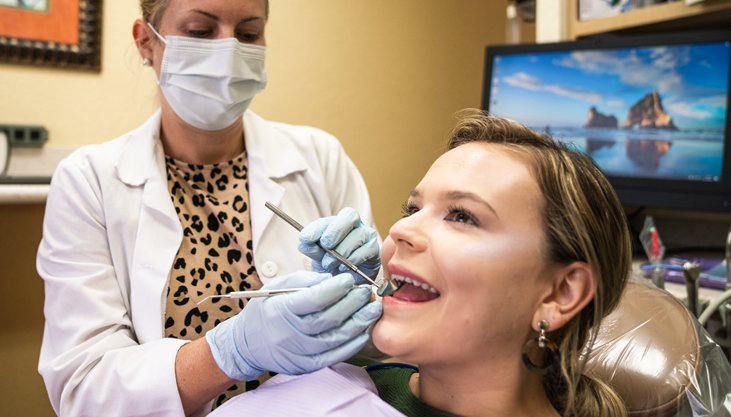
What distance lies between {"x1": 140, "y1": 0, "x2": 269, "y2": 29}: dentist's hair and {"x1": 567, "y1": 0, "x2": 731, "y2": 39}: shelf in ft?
4.61

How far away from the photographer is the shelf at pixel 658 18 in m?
1.87

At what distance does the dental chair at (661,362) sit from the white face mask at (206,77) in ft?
3.48

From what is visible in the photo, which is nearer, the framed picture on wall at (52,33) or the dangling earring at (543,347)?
the dangling earring at (543,347)

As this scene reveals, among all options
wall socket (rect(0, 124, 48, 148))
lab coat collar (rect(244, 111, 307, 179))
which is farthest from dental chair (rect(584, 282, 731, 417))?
wall socket (rect(0, 124, 48, 148))

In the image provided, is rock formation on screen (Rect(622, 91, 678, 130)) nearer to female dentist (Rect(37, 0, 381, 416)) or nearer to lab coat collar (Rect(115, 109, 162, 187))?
female dentist (Rect(37, 0, 381, 416))

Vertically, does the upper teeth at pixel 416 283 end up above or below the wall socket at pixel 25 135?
below

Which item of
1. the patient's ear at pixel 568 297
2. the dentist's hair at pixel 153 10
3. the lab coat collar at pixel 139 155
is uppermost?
the dentist's hair at pixel 153 10

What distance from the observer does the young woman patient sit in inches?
36.2

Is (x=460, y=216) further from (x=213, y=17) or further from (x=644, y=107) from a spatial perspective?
(x=644, y=107)

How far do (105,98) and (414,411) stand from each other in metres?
1.78

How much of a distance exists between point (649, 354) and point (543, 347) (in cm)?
25

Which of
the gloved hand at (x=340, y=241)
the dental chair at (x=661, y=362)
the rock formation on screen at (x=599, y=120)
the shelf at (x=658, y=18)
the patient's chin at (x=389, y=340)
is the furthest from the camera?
the rock formation on screen at (x=599, y=120)

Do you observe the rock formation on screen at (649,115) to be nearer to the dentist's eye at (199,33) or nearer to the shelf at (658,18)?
the shelf at (658,18)

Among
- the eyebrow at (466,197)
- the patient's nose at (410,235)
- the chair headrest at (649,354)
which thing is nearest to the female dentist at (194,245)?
the patient's nose at (410,235)
